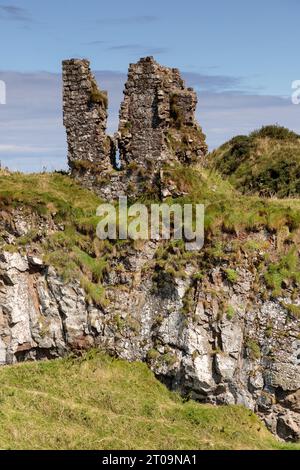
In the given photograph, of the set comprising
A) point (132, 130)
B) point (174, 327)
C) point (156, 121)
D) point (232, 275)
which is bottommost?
point (174, 327)

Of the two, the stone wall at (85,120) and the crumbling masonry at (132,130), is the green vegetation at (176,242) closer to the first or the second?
the crumbling masonry at (132,130)

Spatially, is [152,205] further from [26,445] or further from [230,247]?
[26,445]

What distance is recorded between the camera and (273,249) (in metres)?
20.8

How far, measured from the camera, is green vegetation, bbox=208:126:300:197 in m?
33.7

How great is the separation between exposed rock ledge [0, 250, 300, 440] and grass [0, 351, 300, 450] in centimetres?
47

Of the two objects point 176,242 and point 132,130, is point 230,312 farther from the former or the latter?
point 132,130

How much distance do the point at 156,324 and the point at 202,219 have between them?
10.6 feet

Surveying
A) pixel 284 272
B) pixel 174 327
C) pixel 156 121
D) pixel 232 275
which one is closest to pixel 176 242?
pixel 232 275

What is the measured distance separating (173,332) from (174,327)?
139 millimetres

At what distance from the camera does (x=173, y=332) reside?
816 inches

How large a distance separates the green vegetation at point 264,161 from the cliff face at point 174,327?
34.0 ft

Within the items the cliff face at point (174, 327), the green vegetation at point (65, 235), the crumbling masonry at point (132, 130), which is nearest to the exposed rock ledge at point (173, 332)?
the cliff face at point (174, 327)

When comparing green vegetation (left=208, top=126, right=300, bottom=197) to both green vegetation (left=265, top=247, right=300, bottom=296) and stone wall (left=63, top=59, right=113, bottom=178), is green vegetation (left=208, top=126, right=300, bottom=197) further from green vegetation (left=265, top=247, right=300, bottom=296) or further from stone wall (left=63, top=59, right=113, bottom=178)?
green vegetation (left=265, top=247, right=300, bottom=296)
